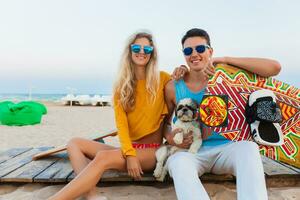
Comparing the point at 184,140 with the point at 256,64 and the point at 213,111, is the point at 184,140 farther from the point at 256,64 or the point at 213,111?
the point at 256,64

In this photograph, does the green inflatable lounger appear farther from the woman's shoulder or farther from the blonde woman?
the woman's shoulder

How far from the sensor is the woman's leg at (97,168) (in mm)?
2318

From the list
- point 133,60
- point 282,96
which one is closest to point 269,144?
point 282,96

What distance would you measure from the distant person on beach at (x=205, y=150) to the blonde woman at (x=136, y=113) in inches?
6.4

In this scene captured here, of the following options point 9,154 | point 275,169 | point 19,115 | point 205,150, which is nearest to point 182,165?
point 205,150

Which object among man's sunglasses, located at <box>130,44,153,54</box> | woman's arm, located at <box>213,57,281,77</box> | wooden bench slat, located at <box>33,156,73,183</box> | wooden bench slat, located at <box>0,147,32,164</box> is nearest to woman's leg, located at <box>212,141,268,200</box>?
woman's arm, located at <box>213,57,281,77</box>

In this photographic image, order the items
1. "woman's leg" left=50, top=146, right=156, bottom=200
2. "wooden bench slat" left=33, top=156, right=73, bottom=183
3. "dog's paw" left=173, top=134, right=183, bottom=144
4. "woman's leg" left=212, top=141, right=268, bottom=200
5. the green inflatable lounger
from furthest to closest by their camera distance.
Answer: the green inflatable lounger < "wooden bench slat" left=33, top=156, right=73, bottom=183 < "dog's paw" left=173, top=134, right=183, bottom=144 < "woman's leg" left=50, top=146, right=156, bottom=200 < "woman's leg" left=212, top=141, right=268, bottom=200

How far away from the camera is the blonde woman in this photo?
2.65 m

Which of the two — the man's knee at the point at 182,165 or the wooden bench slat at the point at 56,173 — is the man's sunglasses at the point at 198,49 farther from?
the wooden bench slat at the point at 56,173

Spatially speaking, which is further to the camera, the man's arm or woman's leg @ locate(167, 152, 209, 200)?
the man's arm

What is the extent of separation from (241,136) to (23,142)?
5.34m

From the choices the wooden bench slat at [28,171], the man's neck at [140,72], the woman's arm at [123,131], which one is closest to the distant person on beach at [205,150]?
the man's neck at [140,72]

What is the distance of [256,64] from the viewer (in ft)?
8.65

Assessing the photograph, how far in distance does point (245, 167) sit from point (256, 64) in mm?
1000
